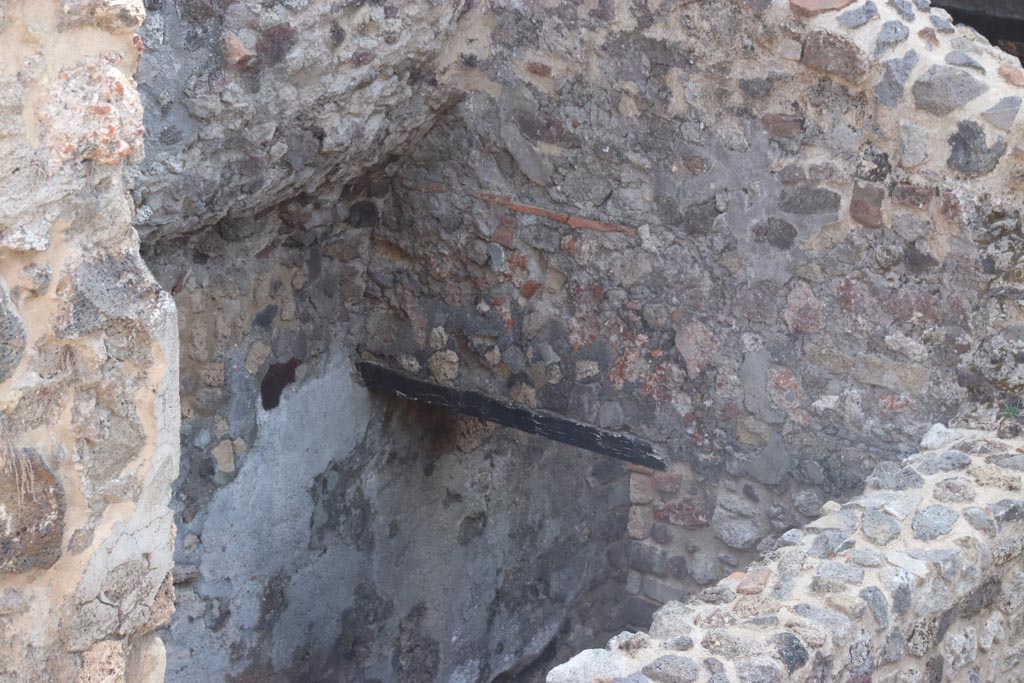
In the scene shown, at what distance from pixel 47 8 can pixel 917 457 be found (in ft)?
8.73

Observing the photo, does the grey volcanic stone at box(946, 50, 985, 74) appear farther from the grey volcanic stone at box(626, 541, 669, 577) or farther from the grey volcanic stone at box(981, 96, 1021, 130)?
the grey volcanic stone at box(626, 541, 669, 577)

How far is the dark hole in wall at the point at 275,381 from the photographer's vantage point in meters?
4.56

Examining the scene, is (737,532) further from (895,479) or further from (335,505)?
(335,505)

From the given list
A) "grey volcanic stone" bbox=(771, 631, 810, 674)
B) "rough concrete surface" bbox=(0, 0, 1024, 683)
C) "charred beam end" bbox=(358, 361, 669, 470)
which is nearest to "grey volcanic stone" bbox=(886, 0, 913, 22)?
"rough concrete surface" bbox=(0, 0, 1024, 683)

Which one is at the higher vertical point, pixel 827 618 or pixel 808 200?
pixel 808 200

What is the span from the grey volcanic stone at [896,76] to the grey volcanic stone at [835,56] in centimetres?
6

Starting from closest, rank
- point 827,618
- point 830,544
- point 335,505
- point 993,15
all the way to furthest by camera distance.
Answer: point 827,618
point 830,544
point 335,505
point 993,15

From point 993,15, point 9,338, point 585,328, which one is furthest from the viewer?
point 993,15

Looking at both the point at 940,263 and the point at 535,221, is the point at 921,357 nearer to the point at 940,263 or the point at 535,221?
the point at 940,263

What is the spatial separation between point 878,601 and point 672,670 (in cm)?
56

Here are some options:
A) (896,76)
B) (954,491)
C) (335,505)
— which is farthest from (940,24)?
(335,505)

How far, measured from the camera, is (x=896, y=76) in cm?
350

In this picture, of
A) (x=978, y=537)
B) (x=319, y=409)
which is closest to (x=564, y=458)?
(x=319, y=409)

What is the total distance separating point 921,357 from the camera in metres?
3.71
